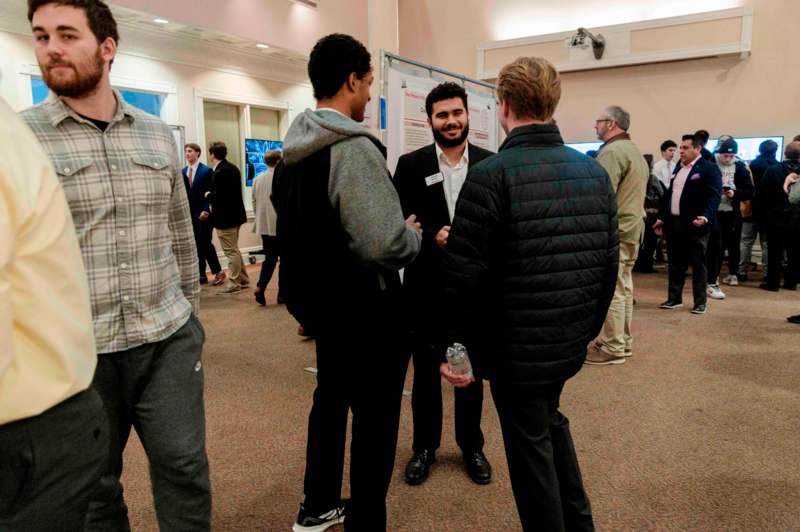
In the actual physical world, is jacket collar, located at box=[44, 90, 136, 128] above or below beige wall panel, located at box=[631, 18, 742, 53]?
below

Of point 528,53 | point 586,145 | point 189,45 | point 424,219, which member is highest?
point 528,53

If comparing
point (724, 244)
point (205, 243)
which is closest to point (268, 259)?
point (205, 243)

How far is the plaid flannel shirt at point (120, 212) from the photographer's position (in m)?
1.34

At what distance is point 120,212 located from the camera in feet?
4.57

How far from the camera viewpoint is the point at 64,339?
0.87 m

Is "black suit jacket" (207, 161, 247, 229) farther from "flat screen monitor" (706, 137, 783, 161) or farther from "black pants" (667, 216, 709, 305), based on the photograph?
"flat screen monitor" (706, 137, 783, 161)

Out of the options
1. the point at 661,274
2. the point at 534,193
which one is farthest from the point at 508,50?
the point at 534,193

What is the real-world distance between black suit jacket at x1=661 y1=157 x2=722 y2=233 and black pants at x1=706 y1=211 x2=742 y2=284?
88 centimetres

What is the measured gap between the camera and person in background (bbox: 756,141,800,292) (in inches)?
230

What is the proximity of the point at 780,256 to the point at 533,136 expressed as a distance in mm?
6192

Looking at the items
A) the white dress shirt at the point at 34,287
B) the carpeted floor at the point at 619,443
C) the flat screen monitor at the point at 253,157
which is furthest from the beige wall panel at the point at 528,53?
the white dress shirt at the point at 34,287

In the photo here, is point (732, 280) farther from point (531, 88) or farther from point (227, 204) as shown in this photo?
point (531, 88)

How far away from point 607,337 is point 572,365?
2642mm

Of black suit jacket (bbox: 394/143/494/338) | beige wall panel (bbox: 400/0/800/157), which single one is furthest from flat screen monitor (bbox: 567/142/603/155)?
black suit jacket (bbox: 394/143/494/338)
